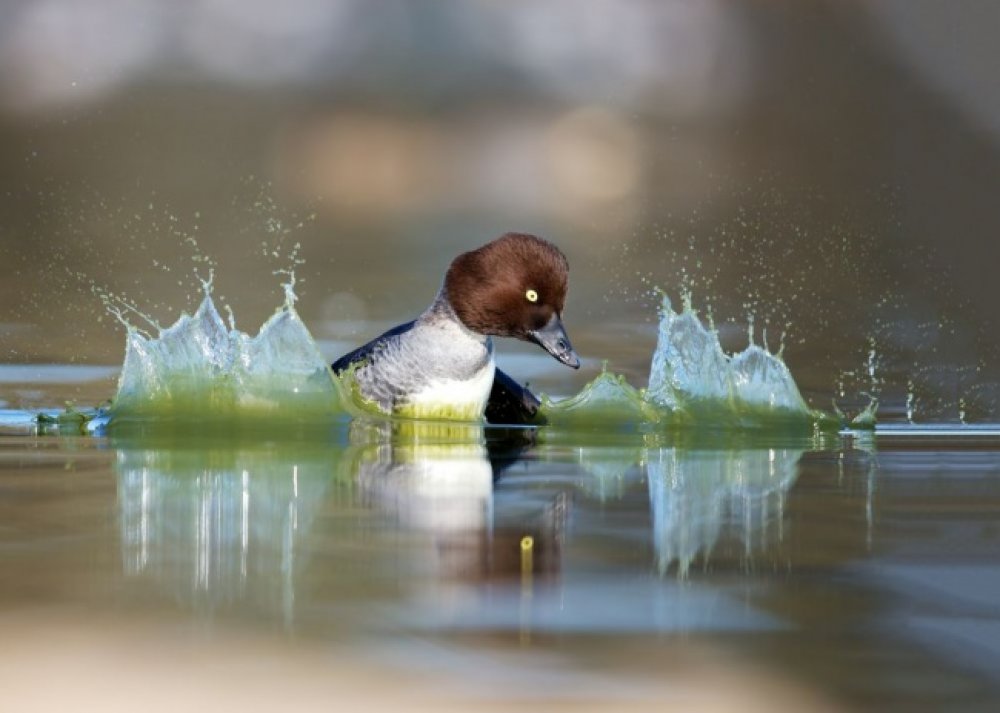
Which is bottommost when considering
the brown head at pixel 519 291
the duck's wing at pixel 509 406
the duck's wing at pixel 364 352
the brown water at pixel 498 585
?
the brown water at pixel 498 585

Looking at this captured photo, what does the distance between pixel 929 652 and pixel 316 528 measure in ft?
3.95

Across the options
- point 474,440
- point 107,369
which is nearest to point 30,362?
point 107,369

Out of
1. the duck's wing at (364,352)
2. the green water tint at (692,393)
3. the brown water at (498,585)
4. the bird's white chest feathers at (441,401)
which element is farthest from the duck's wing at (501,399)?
the brown water at (498,585)

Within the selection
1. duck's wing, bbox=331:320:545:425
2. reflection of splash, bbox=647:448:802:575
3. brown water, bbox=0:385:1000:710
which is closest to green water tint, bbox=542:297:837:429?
duck's wing, bbox=331:320:545:425

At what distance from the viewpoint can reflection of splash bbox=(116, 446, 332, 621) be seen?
216 centimetres

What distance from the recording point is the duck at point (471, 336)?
18.3 feet

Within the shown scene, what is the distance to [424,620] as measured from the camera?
1898mm

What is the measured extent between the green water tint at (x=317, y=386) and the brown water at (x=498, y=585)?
1.65 metres

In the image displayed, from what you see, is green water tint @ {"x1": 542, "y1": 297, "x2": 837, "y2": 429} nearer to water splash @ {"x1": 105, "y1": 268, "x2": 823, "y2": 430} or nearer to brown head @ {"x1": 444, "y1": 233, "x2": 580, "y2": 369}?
water splash @ {"x1": 105, "y1": 268, "x2": 823, "y2": 430}

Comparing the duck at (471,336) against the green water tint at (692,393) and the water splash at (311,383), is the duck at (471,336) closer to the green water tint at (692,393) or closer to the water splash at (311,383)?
the water splash at (311,383)

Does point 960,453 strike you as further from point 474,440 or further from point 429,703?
point 429,703

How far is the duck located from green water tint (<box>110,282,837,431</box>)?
0.28 ft

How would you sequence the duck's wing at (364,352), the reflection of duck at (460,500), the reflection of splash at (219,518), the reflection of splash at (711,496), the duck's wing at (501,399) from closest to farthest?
the reflection of splash at (219,518) → the reflection of duck at (460,500) → the reflection of splash at (711,496) → the duck's wing at (364,352) → the duck's wing at (501,399)

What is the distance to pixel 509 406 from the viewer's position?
599 centimetres
